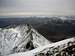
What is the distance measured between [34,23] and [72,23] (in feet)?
1.67

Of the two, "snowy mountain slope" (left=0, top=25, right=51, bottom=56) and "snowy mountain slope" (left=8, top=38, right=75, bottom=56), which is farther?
"snowy mountain slope" (left=0, top=25, right=51, bottom=56)

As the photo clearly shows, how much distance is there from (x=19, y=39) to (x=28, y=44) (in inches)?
5.7

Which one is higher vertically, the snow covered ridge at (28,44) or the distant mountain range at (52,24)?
the distant mountain range at (52,24)

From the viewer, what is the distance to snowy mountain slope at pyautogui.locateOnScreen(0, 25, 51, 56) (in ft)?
5.76

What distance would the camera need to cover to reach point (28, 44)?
1.77 m

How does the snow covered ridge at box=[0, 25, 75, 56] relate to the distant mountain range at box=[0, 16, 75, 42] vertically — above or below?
below

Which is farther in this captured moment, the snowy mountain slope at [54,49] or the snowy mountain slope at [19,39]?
the snowy mountain slope at [19,39]

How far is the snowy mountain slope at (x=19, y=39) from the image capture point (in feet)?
5.76

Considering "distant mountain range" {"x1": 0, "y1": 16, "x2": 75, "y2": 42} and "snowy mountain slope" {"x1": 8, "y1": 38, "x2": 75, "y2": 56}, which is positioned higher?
"distant mountain range" {"x1": 0, "y1": 16, "x2": 75, "y2": 42}

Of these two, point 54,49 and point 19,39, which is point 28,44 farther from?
point 54,49

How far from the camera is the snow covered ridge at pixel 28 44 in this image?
1.66 meters

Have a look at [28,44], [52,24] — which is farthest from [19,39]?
[52,24]

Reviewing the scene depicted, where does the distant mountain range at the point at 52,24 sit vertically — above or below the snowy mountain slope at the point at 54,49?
above

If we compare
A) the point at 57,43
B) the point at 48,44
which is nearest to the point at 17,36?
the point at 48,44
